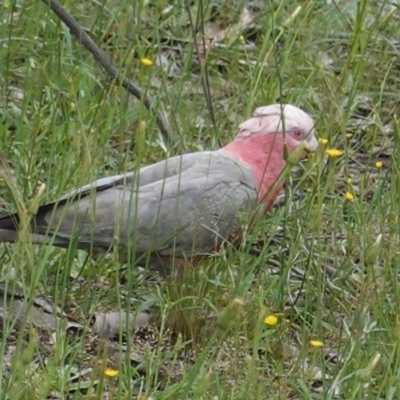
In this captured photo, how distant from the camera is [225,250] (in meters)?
3.41

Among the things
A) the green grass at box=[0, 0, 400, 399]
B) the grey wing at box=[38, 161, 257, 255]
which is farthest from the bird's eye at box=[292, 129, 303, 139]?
the grey wing at box=[38, 161, 257, 255]

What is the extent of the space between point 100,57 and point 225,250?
1051mm

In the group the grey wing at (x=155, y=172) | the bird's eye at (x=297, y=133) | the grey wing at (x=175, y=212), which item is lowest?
the grey wing at (x=175, y=212)

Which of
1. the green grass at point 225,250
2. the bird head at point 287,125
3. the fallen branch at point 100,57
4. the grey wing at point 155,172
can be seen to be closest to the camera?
the green grass at point 225,250

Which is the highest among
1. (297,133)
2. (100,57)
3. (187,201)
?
(100,57)

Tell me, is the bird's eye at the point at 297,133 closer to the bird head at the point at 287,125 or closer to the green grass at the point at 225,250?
the bird head at the point at 287,125

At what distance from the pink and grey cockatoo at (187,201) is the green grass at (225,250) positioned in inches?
3.4

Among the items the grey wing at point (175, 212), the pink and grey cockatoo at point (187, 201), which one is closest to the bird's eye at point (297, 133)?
→ the pink and grey cockatoo at point (187, 201)

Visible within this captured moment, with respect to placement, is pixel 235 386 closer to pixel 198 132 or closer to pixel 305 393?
pixel 305 393

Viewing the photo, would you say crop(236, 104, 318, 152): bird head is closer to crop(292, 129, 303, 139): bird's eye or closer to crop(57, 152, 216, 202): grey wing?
crop(292, 129, 303, 139): bird's eye

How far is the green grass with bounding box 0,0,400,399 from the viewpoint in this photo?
267cm

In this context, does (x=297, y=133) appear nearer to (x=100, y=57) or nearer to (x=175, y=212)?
(x=175, y=212)

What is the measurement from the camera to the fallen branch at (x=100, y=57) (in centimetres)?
403

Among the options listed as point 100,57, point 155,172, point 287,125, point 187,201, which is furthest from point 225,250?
point 100,57
